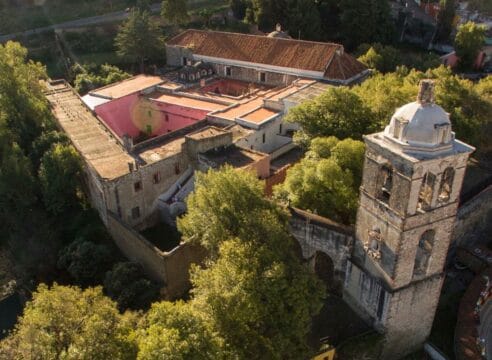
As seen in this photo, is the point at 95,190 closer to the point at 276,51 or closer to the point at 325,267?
the point at 325,267

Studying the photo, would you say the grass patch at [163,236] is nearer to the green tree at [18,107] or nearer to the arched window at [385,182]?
the green tree at [18,107]

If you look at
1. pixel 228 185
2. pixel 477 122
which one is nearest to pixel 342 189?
pixel 228 185

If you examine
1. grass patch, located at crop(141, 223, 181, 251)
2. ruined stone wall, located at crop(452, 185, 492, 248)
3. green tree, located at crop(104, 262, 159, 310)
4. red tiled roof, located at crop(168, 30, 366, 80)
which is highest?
red tiled roof, located at crop(168, 30, 366, 80)

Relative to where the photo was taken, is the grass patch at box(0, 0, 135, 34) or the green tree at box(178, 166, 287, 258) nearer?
the green tree at box(178, 166, 287, 258)

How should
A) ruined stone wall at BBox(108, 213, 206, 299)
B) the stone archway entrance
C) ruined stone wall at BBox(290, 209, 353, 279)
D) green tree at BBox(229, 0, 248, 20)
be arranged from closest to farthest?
ruined stone wall at BBox(290, 209, 353, 279), the stone archway entrance, ruined stone wall at BBox(108, 213, 206, 299), green tree at BBox(229, 0, 248, 20)

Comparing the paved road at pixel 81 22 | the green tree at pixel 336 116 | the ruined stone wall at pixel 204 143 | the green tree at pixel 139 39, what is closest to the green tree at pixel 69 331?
the ruined stone wall at pixel 204 143

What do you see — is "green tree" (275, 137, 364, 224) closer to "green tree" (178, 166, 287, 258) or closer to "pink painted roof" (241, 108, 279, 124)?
"green tree" (178, 166, 287, 258)

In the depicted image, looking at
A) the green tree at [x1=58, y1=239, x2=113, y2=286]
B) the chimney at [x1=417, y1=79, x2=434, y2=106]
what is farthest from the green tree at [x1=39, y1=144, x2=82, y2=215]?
the chimney at [x1=417, y1=79, x2=434, y2=106]
